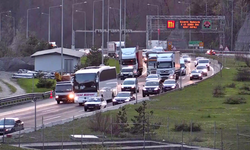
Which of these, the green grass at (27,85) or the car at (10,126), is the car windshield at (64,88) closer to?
the green grass at (27,85)

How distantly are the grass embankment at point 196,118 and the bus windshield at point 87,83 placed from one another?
5262 millimetres

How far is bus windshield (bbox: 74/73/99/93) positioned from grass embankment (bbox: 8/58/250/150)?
5.26 m

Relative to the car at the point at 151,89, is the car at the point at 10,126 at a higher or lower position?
lower

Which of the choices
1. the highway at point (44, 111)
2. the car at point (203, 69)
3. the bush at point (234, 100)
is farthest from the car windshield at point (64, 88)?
the car at point (203, 69)

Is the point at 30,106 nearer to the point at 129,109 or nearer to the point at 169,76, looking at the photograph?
the point at 129,109

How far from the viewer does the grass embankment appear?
80.9 feet

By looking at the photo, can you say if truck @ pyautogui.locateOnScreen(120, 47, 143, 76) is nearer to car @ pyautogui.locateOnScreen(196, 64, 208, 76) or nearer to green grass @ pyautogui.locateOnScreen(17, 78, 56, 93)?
car @ pyautogui.locateOnScreen(196, 64, 208, 76)

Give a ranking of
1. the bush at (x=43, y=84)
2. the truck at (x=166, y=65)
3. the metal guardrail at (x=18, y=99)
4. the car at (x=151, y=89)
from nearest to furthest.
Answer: the metal guardrail at (x=18, y=99) < the car at (x=151, y=89) < the bush at (x=43, y=84) < the truck at (x=166, y=65)

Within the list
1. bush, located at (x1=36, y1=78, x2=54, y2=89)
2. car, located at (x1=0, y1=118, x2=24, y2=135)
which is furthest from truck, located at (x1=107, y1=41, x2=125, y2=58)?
car, located at (x1=0, y1=118, x2=24, y2=135)

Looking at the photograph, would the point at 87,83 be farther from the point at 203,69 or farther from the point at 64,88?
the point at 203,69

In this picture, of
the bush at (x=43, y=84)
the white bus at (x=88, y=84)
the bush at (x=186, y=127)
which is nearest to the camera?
the bush at (x=186, y=127)

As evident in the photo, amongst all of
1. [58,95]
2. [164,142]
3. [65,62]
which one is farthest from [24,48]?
[164,142]

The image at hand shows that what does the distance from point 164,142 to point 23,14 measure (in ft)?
447

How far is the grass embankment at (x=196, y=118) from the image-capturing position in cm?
2467
